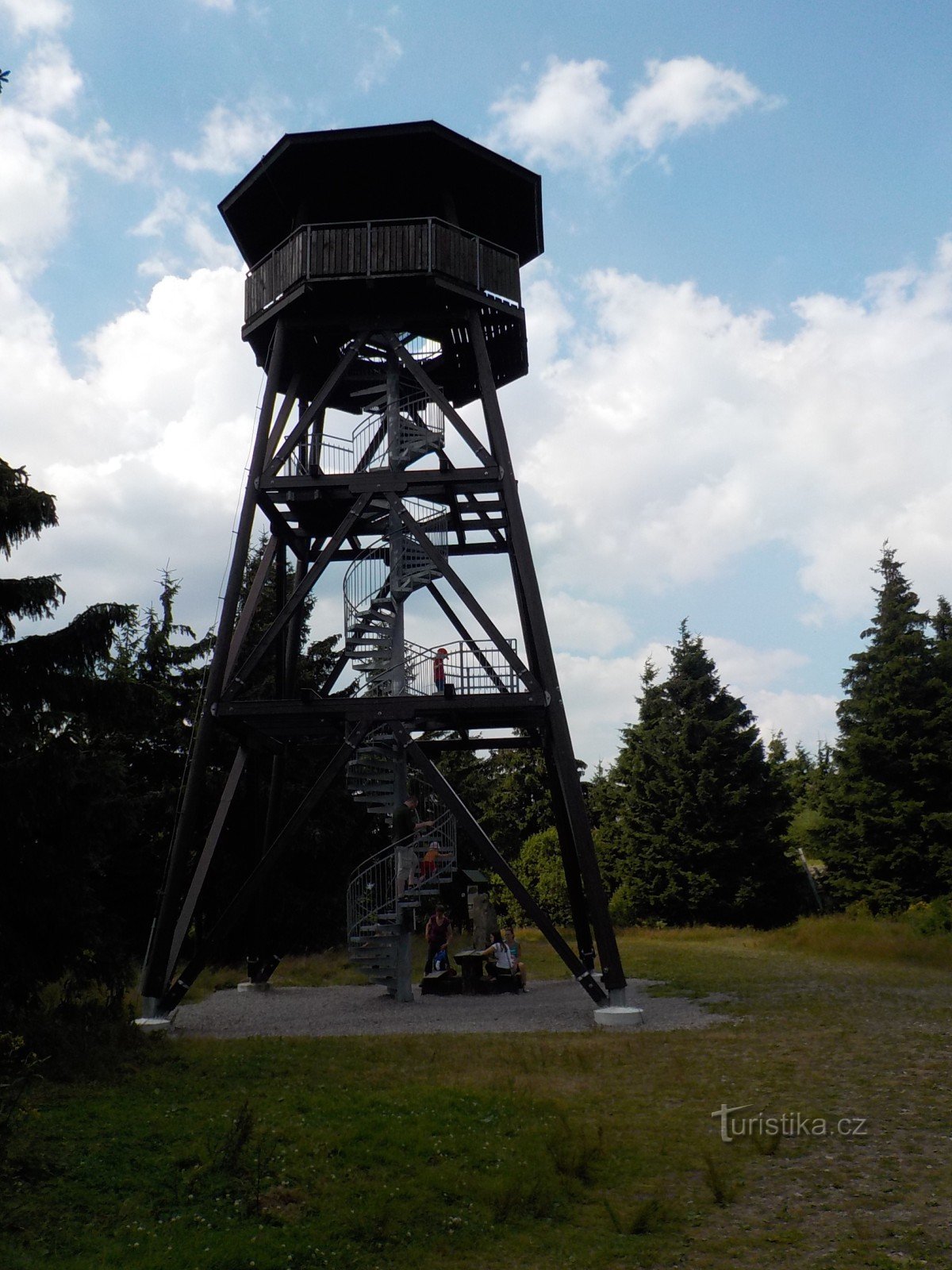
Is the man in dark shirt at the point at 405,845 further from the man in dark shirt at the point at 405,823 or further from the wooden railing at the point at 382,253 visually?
the wooden railing at the point at 382,253

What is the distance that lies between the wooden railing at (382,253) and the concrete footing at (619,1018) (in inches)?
467

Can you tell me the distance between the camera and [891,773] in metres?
34.8

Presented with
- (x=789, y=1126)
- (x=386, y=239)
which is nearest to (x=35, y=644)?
(x=789, y=1126)

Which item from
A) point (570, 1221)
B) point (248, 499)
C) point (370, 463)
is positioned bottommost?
point (570, 1221)

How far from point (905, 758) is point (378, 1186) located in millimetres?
31366

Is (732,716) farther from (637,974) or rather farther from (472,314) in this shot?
(472,314)

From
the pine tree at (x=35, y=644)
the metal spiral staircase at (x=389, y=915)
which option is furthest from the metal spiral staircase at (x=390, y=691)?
the pine tree at (x=35, y=644)

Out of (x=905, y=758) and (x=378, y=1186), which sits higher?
(x=905, y=758)

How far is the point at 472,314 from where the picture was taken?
1738 cm

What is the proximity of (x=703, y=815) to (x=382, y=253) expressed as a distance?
2629 centimetres

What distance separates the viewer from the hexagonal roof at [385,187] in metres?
16.8

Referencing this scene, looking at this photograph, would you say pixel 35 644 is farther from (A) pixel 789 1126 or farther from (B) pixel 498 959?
(B) pixel 498 959

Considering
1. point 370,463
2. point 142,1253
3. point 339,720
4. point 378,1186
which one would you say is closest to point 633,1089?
point 378,1186

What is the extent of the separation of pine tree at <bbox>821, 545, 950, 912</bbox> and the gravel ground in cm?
1786
